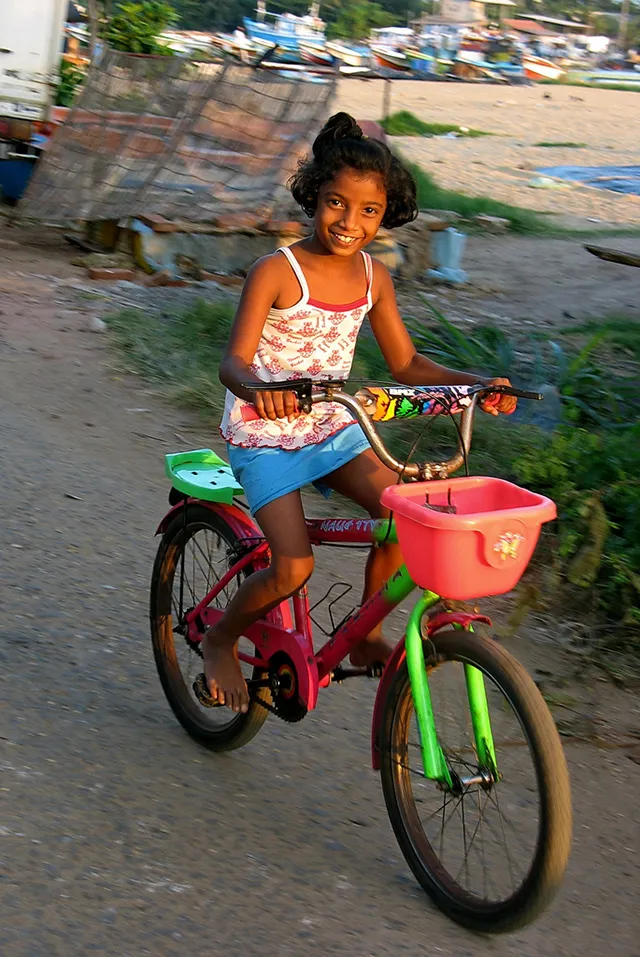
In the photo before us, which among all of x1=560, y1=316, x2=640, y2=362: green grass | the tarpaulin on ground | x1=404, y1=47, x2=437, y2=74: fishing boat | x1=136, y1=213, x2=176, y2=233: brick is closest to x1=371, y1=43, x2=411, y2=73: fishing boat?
x1=404, y1=47, x2=437, y2=74: fishing boat

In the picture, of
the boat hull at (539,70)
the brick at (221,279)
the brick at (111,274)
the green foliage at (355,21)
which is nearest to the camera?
the brick at (111,274)

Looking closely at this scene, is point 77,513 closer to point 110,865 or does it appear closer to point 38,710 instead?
point 38,710

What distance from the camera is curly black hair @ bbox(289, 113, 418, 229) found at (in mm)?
3061

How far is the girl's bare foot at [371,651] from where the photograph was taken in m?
3.14

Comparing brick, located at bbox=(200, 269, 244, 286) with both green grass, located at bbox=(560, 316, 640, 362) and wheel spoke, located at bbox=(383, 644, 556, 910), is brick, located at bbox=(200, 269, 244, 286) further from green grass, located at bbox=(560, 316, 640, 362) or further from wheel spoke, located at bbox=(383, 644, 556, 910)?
wheel spoke, located at bbox=(383, 644, 556, 910)

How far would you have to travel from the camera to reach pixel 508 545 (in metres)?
2.50

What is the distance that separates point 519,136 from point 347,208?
95.7 ft

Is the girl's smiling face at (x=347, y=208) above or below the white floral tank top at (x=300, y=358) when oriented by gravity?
above

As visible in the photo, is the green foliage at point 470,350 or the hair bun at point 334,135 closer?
the hair bun at point 334,135

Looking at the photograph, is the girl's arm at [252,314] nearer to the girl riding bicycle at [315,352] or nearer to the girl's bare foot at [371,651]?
the girl riding bicycle at [315,352]

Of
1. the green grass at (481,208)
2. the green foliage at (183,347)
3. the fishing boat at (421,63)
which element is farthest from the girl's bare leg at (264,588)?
the fishing boat at (421,63)

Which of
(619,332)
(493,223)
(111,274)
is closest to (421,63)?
(493,223)

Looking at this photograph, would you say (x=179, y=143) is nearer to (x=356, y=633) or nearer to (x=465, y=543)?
(x=356, y=633)

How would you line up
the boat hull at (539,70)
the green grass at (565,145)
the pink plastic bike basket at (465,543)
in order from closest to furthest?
the pink plastic bike basket at (465,543)
the green grass at (565,145)
the boat hull at (539,70)
